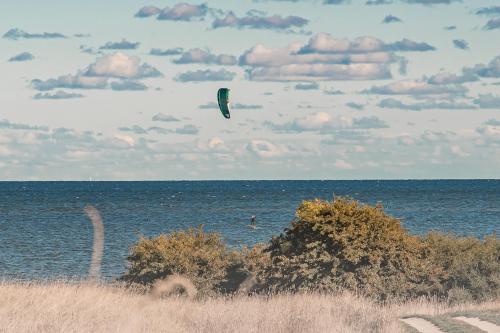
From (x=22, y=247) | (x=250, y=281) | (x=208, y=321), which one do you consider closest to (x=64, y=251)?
(x=22, y=247)

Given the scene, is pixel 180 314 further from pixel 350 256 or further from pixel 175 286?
pixel 350 256

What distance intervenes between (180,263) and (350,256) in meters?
6.28

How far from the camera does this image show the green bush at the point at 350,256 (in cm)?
3266

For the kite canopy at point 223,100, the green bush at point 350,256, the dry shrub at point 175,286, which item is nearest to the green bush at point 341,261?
the green bush at point 350,256

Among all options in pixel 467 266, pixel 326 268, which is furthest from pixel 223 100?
pixel 467 266

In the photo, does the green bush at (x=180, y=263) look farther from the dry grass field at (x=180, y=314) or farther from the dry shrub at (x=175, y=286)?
the dry grass field at (x=180, y=314)

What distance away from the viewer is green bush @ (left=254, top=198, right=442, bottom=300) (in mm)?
32656

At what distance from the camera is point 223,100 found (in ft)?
108

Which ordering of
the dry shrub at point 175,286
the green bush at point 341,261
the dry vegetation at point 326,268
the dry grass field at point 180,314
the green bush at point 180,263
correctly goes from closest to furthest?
the dry grass field at point 180,314, the dry vegetation at point 326,268, the green bush at point 341,261, the dry shrub at point 175,286, the green bush at point 180,263

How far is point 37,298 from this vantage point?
24938 millimetres

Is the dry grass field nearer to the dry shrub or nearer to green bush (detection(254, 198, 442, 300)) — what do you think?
green bush (detection(254, 198, 442, 300))

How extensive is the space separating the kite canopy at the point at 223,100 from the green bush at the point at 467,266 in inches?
361

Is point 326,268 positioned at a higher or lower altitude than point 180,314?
higher

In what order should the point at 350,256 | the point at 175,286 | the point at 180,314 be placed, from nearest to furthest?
the point at 180,314
the point at 350,256
the point at 175,286
